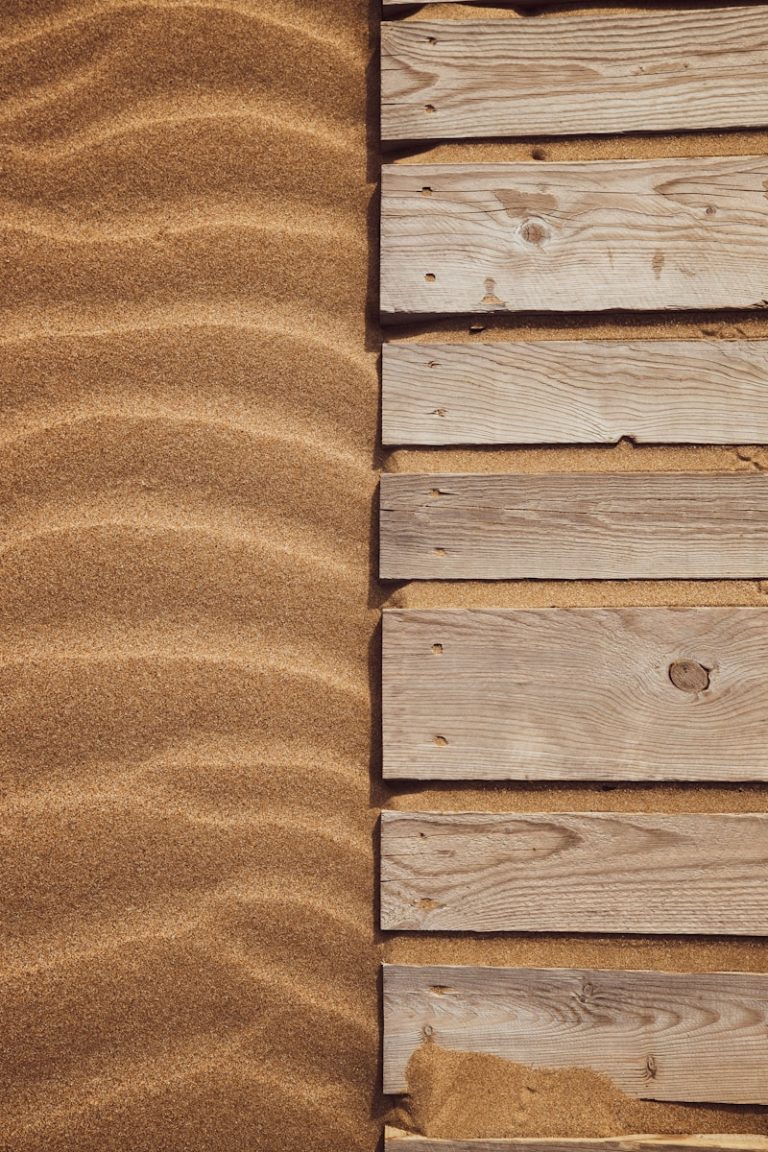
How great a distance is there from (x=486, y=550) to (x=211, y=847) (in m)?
0.74

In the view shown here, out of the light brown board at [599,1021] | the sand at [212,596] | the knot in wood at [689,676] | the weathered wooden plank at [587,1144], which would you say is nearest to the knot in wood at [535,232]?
the sand at [212,596]

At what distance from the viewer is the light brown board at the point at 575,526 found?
4.60 ft

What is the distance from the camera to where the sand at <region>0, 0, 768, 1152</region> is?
138 cm

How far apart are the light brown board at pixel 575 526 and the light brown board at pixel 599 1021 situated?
2.34 ft

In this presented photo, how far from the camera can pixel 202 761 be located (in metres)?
1.42

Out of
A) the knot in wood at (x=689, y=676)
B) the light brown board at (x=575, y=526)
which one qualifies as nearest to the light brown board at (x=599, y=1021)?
the knot in wood at (x=689, y=676)

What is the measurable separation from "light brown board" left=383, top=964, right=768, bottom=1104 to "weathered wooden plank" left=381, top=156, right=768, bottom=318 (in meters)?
1.21

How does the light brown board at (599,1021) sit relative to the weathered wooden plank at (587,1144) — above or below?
above

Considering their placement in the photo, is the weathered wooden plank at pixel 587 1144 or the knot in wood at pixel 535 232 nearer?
the weathered wooden plank at pixel 587 1144

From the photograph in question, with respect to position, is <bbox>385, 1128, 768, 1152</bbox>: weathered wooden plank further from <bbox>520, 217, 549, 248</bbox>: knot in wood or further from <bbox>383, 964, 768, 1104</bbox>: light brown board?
<bbox>520, 217, 549, 248</bbox>: knot in wood

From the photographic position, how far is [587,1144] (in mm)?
1323

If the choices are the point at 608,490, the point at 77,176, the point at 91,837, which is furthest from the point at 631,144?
the point at 91,837

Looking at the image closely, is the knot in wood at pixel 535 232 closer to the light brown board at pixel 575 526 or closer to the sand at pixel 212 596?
the sand at pixel 212 596

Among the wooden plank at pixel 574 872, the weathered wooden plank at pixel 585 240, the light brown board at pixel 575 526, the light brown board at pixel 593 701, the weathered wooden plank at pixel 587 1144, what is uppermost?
the weathered wooden plank at pixel 585 240
